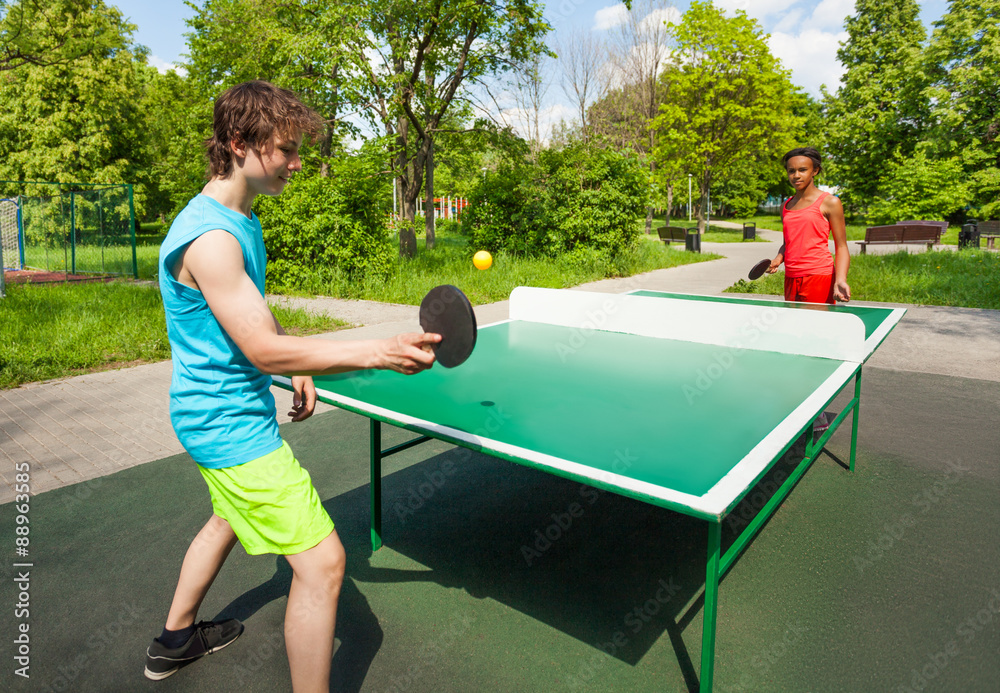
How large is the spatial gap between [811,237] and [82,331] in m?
8.31

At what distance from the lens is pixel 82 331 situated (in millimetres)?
8297

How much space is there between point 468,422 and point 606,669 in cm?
106

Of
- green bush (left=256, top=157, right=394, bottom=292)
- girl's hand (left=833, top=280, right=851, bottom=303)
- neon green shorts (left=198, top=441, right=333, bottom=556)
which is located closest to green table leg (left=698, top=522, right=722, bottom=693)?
neon green shorts (left=198, top=441, right=333, bottom=556)

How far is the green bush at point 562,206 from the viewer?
14.7 meters

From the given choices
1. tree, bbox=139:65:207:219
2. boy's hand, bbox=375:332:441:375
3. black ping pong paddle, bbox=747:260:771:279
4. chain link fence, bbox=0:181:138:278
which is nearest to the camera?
boy's hand, bbox=375:332:441:375

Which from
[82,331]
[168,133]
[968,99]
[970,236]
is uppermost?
[968,99]

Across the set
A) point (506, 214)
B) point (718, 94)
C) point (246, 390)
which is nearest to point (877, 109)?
point (718, 94)

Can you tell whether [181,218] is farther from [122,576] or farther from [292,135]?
[122,576]

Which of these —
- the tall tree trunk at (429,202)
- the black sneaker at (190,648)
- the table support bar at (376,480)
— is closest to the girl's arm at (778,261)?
the table support bar at (376,480)

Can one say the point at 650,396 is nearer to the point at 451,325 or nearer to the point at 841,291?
the point at 451,325

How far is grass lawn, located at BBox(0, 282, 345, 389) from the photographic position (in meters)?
7.04

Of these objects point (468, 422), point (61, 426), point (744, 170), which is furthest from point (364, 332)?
point (744, 170)

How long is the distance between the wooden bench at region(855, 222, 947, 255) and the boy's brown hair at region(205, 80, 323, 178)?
2071 centimetres

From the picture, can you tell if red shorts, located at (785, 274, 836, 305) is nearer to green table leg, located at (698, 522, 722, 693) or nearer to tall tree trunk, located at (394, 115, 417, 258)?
green table leg, located at (698, 522, 722, 693)
